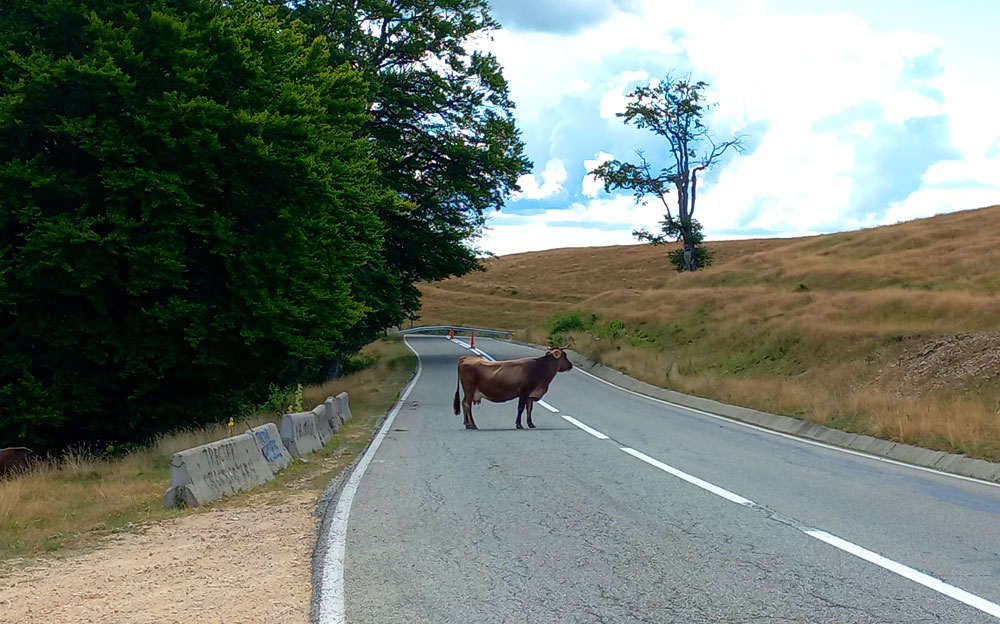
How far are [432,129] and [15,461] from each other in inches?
905

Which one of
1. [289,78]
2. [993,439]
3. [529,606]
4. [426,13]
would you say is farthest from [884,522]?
[426,13]

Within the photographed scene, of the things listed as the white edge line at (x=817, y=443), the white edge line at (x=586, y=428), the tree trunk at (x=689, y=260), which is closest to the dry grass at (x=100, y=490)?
the white edge line at (x=586, y=428)

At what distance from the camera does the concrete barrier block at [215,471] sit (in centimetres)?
946

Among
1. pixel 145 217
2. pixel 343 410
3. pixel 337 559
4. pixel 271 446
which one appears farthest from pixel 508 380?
pixel 337 559

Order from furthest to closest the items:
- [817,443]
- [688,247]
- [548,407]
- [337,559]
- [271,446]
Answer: [688,247] < [548,407] < [817,443] < [271,446] < [337,559]

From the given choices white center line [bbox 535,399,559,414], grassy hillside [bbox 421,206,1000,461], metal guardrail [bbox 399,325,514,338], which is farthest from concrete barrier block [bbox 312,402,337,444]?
metal guardrail [bbox 399,325,514,338]

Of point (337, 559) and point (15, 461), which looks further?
point (15, 461)

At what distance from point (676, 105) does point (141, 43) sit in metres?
47.1

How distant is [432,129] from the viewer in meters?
34.6

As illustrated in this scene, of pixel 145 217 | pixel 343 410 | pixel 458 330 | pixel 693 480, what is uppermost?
pixel 145 217

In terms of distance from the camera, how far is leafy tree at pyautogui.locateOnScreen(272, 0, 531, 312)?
110ft

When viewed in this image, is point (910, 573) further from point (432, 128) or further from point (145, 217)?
point (432, 128)

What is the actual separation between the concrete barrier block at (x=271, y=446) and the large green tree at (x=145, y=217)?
509cm

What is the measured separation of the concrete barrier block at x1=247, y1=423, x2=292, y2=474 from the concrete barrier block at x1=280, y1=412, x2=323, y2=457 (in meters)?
0.63
